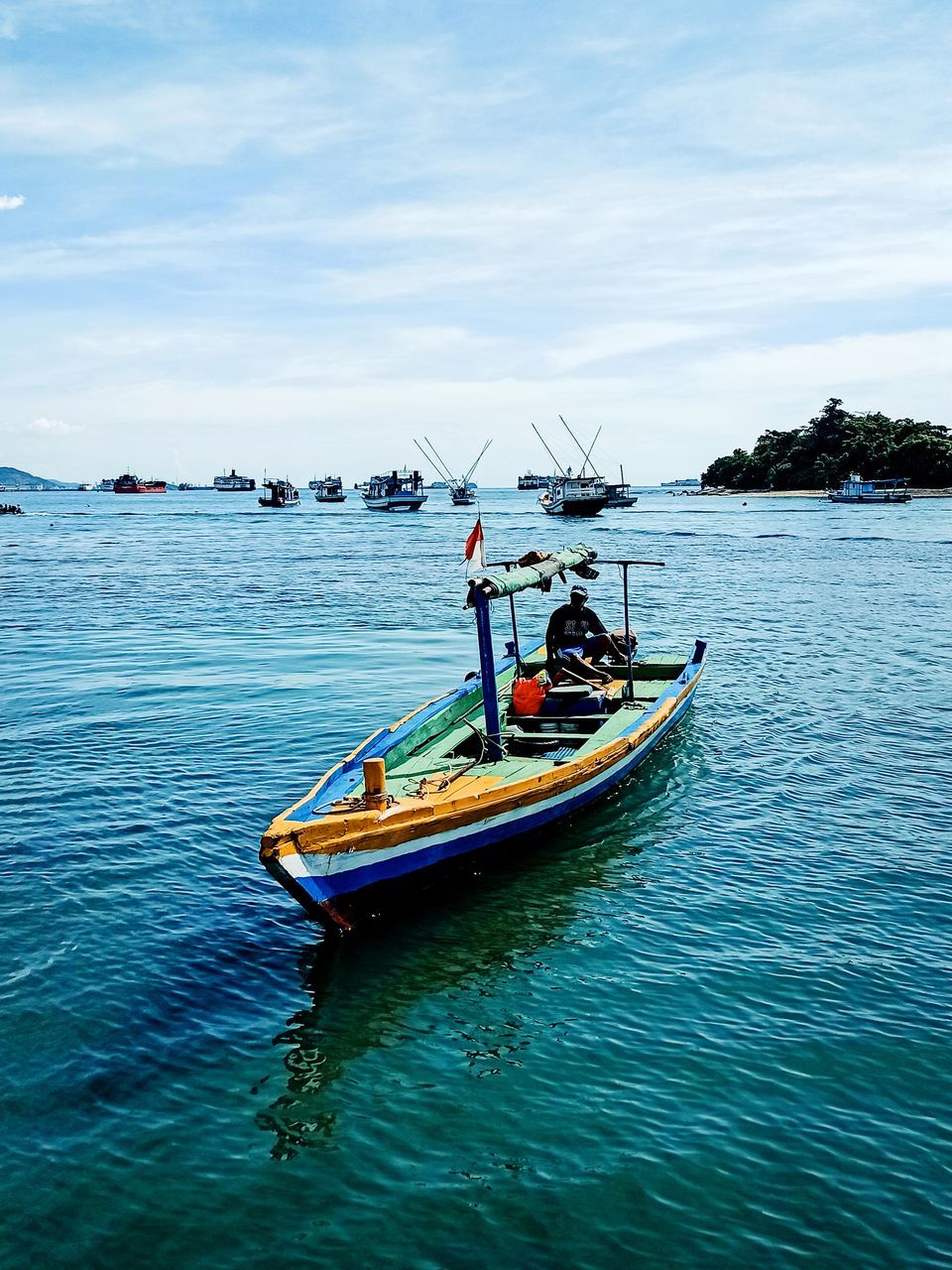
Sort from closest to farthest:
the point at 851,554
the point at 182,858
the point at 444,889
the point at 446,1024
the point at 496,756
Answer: the point at 446,1024
the point at 444,889
the point at 182,858
the point at 496,756
the point at 851,554

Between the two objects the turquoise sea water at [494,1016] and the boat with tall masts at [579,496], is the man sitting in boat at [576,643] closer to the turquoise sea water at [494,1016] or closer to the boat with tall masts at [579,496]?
the turquoise sea water at [494,1016]

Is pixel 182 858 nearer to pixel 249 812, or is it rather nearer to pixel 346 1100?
pixel 249 812

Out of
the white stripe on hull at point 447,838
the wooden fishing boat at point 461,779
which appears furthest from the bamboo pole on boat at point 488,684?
the white stripe on hull at point 447,838

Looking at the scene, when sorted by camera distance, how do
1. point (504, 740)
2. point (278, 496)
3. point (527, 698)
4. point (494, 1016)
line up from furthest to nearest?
1. point (278, 496)
2. point (527, 698)
3. point (504, 740)
4. point (494, 1016)

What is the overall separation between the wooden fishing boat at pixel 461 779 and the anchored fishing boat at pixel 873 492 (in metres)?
115

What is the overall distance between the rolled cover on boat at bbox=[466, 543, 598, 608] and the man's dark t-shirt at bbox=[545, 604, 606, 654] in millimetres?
1232

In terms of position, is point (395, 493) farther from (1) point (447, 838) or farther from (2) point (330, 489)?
(1) point (447, 838)

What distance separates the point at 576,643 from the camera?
19703 mm

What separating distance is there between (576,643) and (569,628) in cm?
32

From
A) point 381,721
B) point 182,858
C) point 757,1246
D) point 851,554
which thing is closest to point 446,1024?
point 757,1246

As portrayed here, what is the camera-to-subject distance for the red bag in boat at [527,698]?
17312mm

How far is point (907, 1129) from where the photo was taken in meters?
8.02

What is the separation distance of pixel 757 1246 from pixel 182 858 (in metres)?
9.03

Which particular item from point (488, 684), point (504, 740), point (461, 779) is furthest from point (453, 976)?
point (504, 740)
